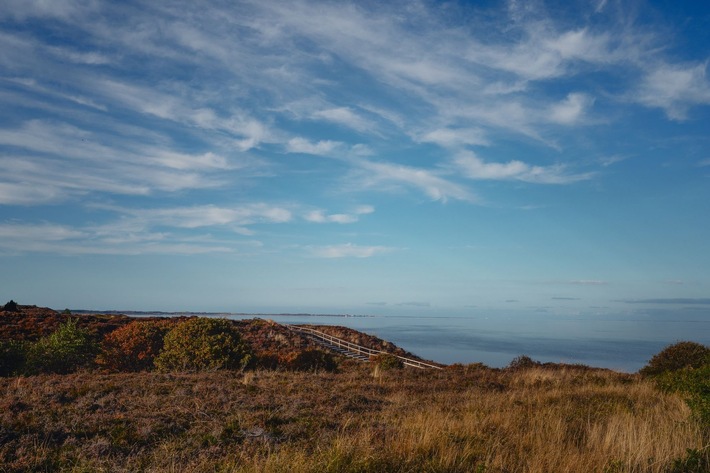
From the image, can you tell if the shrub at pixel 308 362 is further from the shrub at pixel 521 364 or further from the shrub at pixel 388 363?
the shrub at pixel 521 364

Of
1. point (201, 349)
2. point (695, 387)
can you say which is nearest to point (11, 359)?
point (201, 349)

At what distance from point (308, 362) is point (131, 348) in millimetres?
9404

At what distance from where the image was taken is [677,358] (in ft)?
66.0

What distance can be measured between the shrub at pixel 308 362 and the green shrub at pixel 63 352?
10.1 m

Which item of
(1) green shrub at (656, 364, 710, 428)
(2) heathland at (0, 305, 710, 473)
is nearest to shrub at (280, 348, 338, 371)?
(2) heathland at (0, 305, 710, 473)

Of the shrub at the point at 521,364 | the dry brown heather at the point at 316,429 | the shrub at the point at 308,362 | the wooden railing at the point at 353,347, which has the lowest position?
the wooden railing at the point at 353,347

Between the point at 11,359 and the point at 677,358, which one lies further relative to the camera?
the point at 11,359

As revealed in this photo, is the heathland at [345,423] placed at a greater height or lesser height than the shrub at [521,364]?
greater

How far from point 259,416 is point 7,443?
14.7ft

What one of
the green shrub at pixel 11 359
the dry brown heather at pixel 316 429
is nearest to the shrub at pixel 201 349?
the green shrub at pixel 11 359

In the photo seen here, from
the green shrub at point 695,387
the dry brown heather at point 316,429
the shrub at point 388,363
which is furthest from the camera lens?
the shrub at point 388,363

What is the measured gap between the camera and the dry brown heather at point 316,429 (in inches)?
240

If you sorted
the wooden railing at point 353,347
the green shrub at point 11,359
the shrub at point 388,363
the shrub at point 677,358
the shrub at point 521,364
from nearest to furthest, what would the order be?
the shrub at point 677,358
the green shrub at point 11,359
the shrub at point 388,363
the shrub at point 521,364
the wooden railing at point 353,347

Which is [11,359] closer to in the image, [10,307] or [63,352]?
[63,352]
